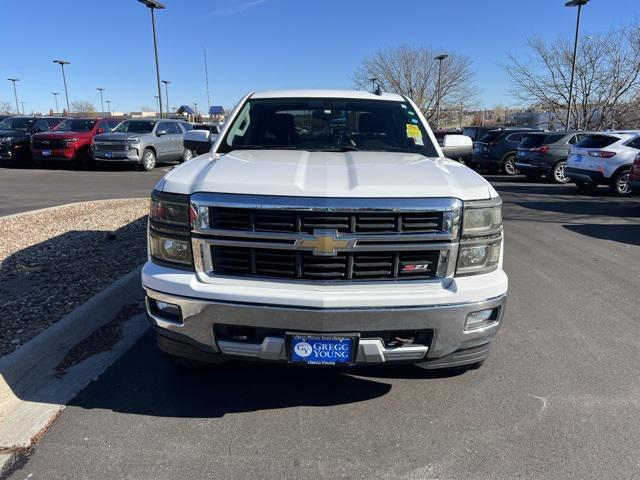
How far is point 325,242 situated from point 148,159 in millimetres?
17137

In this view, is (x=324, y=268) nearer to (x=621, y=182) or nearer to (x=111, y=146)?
(x=621, y=182)

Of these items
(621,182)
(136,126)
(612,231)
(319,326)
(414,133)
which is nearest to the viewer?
(319,326)

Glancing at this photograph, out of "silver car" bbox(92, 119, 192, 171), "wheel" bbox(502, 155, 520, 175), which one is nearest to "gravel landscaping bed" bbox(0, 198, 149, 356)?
"silver car" bbox(92, 119, 192, 171)

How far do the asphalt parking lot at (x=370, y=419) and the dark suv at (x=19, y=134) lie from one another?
718 inches

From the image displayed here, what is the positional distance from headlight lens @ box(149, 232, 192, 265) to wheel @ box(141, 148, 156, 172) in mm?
16336

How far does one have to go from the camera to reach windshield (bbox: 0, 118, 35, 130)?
20453 mm

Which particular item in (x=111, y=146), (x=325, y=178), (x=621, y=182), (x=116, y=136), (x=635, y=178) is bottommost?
(x=621, y=182)

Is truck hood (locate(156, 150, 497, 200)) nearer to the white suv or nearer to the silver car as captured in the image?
the white suv

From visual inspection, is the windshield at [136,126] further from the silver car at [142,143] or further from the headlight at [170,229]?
the headlight at [170,229]

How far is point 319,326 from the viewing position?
8.41ft

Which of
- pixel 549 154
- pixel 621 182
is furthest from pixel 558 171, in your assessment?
pixel 621 182

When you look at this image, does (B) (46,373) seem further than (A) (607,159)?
No

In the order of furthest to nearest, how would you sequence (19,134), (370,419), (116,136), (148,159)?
(19,134) → (148,159) → (116,136) → (370,419)

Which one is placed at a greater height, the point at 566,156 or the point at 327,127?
the point at 327,127
